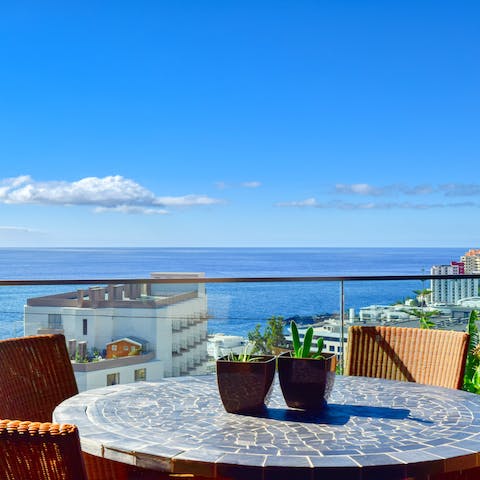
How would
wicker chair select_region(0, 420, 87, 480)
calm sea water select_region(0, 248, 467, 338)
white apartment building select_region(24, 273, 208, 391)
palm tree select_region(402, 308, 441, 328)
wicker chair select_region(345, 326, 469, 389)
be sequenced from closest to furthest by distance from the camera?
wicker chair select_region(0, 420, 87, 480) < wicker chair select_region(345, 326, 469, 389) < white apartment building select_region(24, 273, 208, 391) < palm tree select_region(402, 308, 441, 328) < calm sea water select_region(0, 248, 467, 338)

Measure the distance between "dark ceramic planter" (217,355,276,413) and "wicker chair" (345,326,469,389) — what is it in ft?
4.06

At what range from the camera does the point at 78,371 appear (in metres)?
4.76

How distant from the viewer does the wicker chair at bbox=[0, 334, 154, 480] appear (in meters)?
2.67

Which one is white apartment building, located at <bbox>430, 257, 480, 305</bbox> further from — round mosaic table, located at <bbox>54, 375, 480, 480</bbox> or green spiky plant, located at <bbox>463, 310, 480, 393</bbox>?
round mosaic table, located at <bbox>54, 375, 480, 480</bbox>

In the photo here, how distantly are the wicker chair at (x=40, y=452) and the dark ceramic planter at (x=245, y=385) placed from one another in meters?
0.83

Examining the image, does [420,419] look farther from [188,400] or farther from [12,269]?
[12,269]

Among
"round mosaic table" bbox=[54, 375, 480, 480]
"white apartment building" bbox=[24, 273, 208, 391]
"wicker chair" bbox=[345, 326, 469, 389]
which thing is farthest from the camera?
"white apartment building" bbox=[24, 273, 208, 391]

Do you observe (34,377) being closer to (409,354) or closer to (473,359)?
(409,354)

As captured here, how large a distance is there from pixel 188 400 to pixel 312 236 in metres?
56.1

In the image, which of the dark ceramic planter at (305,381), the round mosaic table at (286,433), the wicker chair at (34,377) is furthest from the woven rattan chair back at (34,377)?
the dark ceramic planter at (305,381)

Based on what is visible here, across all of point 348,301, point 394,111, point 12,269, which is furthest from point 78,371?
point 12,269

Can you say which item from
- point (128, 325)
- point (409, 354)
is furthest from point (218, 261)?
point (409, 354)

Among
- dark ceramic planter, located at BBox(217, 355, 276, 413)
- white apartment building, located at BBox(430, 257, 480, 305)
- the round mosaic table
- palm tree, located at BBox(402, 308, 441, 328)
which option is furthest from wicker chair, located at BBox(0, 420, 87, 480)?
white apartment building, located at BBox(430, 257, 480, 305)

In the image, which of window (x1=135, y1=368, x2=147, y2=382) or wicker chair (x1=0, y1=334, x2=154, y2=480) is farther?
window (x1=135, y1=368, x2=147, y2=382)
